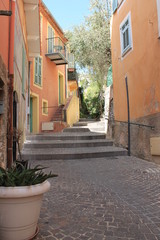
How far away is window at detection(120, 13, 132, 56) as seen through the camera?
8081 millimetres

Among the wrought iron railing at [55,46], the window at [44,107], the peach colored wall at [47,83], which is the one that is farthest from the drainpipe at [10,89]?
the wrought iron railing at [55,46]

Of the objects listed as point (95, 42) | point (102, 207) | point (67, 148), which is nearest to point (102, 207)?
point (102, 207)

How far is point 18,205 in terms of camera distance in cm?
188

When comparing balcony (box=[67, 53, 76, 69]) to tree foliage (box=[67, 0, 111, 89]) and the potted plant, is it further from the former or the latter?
the potted plant

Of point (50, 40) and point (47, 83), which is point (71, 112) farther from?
point (50, 40)

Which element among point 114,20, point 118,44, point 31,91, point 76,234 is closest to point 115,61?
point 118,44

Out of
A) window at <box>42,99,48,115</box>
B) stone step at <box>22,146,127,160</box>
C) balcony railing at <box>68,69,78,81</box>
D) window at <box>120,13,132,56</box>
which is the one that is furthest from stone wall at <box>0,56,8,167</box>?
balcony railing at <box>68,69,78,81</box>

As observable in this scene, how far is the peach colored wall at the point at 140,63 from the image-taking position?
20.3 feet

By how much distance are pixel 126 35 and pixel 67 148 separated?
5350 millimetres

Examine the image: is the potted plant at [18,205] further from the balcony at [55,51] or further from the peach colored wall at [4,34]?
the balcony at [55,51]

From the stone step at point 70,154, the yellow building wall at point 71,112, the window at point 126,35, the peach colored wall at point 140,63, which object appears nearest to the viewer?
the peach colored wall at point 140,63

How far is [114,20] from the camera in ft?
32.5

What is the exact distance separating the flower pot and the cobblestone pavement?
310mm

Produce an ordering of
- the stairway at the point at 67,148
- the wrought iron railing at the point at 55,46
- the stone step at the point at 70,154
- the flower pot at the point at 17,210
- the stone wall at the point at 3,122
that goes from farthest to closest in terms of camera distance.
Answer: the wrought iron railing at the point at 55,46
the stairway at the point at 67,148
the stone step at the point at 70,154
the stone wall at the point at 3,122
the flower pot at the point at 17,210
